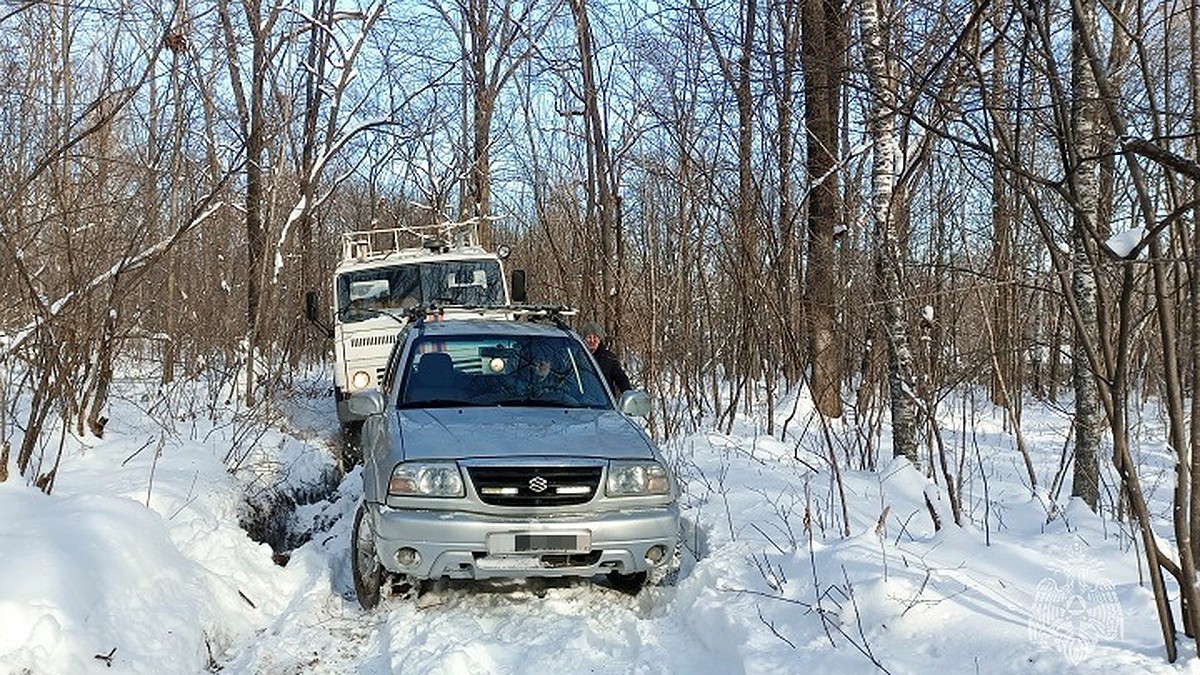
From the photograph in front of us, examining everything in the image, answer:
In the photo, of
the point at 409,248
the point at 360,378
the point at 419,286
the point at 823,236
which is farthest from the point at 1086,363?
the point at 409,248

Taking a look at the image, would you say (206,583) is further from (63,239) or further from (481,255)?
(481,255)

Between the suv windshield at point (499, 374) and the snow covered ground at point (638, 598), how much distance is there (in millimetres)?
1246

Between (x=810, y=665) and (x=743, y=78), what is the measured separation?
4.82 metres

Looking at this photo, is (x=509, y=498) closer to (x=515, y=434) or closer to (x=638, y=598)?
(x=515, y=434)

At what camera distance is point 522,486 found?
536 centimetres

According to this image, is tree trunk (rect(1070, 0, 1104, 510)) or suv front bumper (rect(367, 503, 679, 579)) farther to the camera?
tree trunk (rect(1070, 0, 1104, 510))

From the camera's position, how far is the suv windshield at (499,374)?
6.54m

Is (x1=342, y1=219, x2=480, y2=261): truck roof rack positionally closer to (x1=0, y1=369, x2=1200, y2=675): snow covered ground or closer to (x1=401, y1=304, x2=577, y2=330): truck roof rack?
(x1=401, y1=304, x2=577, y2=330): truck roof rack

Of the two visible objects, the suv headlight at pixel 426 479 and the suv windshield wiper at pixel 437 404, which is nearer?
the suv headlight at pixel 426 479

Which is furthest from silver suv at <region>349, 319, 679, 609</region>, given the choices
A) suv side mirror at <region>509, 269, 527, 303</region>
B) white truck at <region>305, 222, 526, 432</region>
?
white truck at <region>305, 222, 526, 432</region>

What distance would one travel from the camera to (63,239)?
6699mm

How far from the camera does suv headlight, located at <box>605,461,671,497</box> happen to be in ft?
18.2

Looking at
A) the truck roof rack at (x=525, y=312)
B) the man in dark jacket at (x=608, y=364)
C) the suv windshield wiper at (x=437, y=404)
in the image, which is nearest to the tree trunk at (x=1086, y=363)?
the truck roof rack at (x=525, y=312)

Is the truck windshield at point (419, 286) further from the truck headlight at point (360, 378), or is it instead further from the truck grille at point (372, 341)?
the truck headlight at point (360, 378)
